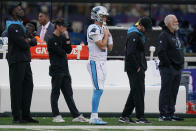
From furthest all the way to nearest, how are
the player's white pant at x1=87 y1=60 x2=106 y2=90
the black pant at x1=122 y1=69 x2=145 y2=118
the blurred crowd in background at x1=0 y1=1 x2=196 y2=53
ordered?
the blurred crowd in background at x1=0 y1=1 x2=196 y2=53
the black pant at x1=122 y1=69 x2=145 y2=118
the player's white pant at x1=87 y1=60 x2=106 y2=90

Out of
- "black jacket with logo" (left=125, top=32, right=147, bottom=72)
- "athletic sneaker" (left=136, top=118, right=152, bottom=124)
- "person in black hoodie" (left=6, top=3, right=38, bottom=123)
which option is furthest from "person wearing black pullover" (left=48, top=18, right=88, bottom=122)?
"black jacket with logo" (left=125, top=32, right=147, bottom=72)

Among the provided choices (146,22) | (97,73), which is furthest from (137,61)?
(97,73)

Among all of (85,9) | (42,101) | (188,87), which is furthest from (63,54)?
(85,9)

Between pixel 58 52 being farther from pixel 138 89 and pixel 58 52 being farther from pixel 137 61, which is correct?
pixel 138 89

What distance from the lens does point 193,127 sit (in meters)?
12.2

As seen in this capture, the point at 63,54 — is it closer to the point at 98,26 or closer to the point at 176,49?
the point at 98,26

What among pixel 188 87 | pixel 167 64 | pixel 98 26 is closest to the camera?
pixel 98 26

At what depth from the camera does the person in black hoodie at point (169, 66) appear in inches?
542

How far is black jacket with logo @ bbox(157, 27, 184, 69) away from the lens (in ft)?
45.1

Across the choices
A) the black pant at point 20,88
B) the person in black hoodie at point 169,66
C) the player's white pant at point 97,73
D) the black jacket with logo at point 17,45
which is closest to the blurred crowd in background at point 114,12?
the person in black hoodie at point 169,66

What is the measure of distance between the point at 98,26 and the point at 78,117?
5.85ft

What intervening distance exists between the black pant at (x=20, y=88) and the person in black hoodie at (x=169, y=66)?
108 inches

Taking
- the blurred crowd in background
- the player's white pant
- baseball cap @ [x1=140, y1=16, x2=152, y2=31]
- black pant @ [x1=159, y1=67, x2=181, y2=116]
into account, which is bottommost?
black pant @ [x1=159, y1=67, x2=181, y2=116]

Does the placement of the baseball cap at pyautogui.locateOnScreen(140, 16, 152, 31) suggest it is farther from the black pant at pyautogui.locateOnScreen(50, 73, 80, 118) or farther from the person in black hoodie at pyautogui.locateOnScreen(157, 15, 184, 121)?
the black pant at pyautogui.locateOnScreen(50, 73, 80, 118)
